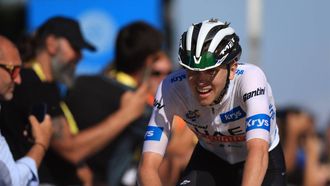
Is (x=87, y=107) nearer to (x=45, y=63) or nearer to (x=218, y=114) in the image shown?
(x=45, y=63)

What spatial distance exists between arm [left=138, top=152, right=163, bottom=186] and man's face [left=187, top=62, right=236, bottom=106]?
20.3 inches

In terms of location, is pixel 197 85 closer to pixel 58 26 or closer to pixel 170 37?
pixel 58 26

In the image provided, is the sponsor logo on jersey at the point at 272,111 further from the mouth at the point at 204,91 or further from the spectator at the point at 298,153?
the spectator at the point at 298,153

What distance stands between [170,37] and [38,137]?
28.6 feet

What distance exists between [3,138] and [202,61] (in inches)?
58.0

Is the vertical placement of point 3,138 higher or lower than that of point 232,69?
lower

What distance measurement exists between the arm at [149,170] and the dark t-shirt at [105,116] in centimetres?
219

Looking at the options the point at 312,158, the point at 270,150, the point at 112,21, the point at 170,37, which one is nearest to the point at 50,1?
the point at 112,21

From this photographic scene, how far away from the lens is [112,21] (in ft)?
47.3

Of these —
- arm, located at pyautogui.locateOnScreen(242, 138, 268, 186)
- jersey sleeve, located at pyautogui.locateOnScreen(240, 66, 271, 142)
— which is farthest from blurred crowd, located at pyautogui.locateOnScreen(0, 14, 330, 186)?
arm, located at pyautogui.locateOnScreen(242, 138, 268, 186)

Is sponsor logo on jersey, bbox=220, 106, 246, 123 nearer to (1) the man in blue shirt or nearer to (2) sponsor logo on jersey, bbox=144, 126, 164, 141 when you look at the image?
(2) sponsor logo on jersey, bbox=144, 126, 164, 141

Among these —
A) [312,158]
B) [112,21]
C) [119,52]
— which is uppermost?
[119,52]

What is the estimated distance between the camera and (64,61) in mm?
9195

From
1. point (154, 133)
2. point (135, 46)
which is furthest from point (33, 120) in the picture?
point (135, 46)
